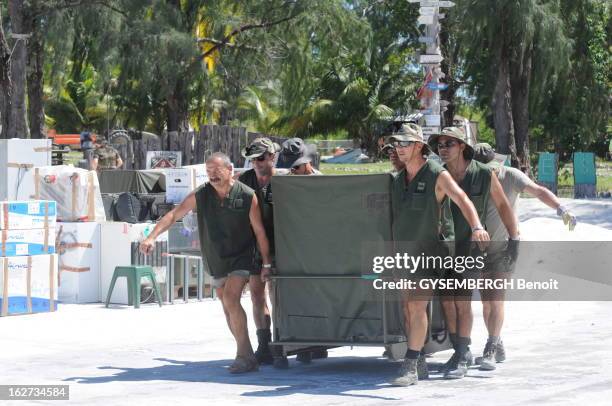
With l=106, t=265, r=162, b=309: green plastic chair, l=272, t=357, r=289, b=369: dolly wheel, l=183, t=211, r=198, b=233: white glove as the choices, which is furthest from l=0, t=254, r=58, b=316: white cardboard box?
l=272, t=357, r=289, b=369: dolly wheel

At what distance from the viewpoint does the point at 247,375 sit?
9039 mm

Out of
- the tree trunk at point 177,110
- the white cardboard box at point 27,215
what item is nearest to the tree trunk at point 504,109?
the tree trunk at point 177,110

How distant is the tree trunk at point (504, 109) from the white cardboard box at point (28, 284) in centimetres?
2038

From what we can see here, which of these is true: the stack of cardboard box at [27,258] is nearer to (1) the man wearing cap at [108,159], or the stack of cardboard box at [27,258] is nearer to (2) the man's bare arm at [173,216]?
(2) the man's bare arm at [173,216]

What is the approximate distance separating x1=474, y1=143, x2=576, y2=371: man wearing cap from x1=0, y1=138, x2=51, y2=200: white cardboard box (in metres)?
8.20

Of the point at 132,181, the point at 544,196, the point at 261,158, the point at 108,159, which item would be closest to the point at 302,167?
the point at 261,158

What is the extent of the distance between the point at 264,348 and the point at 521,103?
80.2 ft

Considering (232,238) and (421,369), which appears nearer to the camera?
(421,369)

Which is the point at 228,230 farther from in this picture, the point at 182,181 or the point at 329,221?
the point at 182,181

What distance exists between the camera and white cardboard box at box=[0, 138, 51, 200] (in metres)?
16.0

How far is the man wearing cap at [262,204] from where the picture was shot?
9.33 meters

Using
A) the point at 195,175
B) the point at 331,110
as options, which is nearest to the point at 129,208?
the point at 195,175

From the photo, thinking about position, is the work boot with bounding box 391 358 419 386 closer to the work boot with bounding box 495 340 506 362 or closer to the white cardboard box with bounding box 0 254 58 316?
the work boot with bounding box 495 340 506 362

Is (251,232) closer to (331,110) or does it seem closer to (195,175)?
(195,175)
